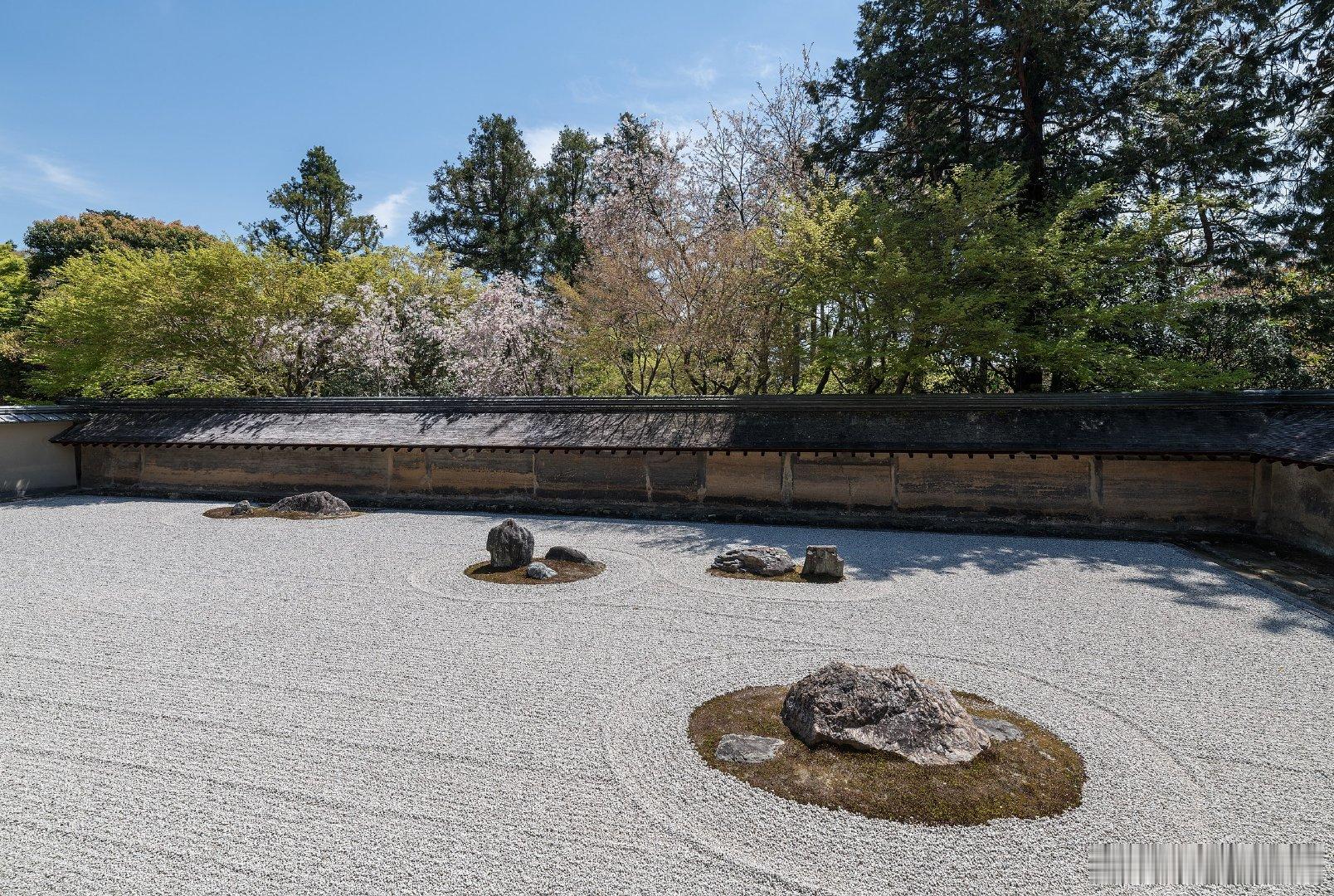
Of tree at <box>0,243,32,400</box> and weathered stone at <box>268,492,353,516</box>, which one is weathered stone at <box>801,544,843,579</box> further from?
tree at <box>0,243,32,400</box>

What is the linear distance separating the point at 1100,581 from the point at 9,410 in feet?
84.7

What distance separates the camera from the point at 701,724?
548 cm

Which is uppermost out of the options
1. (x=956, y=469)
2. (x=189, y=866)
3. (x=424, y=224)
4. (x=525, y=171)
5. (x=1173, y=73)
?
(x=525, y=171)

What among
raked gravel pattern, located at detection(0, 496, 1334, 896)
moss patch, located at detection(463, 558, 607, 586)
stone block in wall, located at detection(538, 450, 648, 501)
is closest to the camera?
raked gravel pattern, located at detection(0, 496, 1334, 896)

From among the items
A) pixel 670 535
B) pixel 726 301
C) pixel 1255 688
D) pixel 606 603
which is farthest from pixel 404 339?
pixel 1255 688

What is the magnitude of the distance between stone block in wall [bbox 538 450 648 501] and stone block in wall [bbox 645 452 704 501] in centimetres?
23

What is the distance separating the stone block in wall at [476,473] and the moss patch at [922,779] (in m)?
11.7

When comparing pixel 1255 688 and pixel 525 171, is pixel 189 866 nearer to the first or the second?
pixel 1255 688

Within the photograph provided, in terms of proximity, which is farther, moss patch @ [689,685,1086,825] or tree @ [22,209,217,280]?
tree @ [22,209,217,280]

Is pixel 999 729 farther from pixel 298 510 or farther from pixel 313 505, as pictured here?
pixel 298 510

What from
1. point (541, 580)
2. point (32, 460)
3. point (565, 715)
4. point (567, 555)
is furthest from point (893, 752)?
point (32, 460)

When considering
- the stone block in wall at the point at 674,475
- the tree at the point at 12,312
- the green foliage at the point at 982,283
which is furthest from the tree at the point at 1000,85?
the tree at the point at 12,312

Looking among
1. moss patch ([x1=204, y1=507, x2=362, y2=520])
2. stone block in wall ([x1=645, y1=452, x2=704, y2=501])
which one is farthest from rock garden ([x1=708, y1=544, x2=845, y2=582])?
moss patch ([x1=204, y1=507, x2=362, y2=520])

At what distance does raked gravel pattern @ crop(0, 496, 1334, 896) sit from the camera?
3852mm
